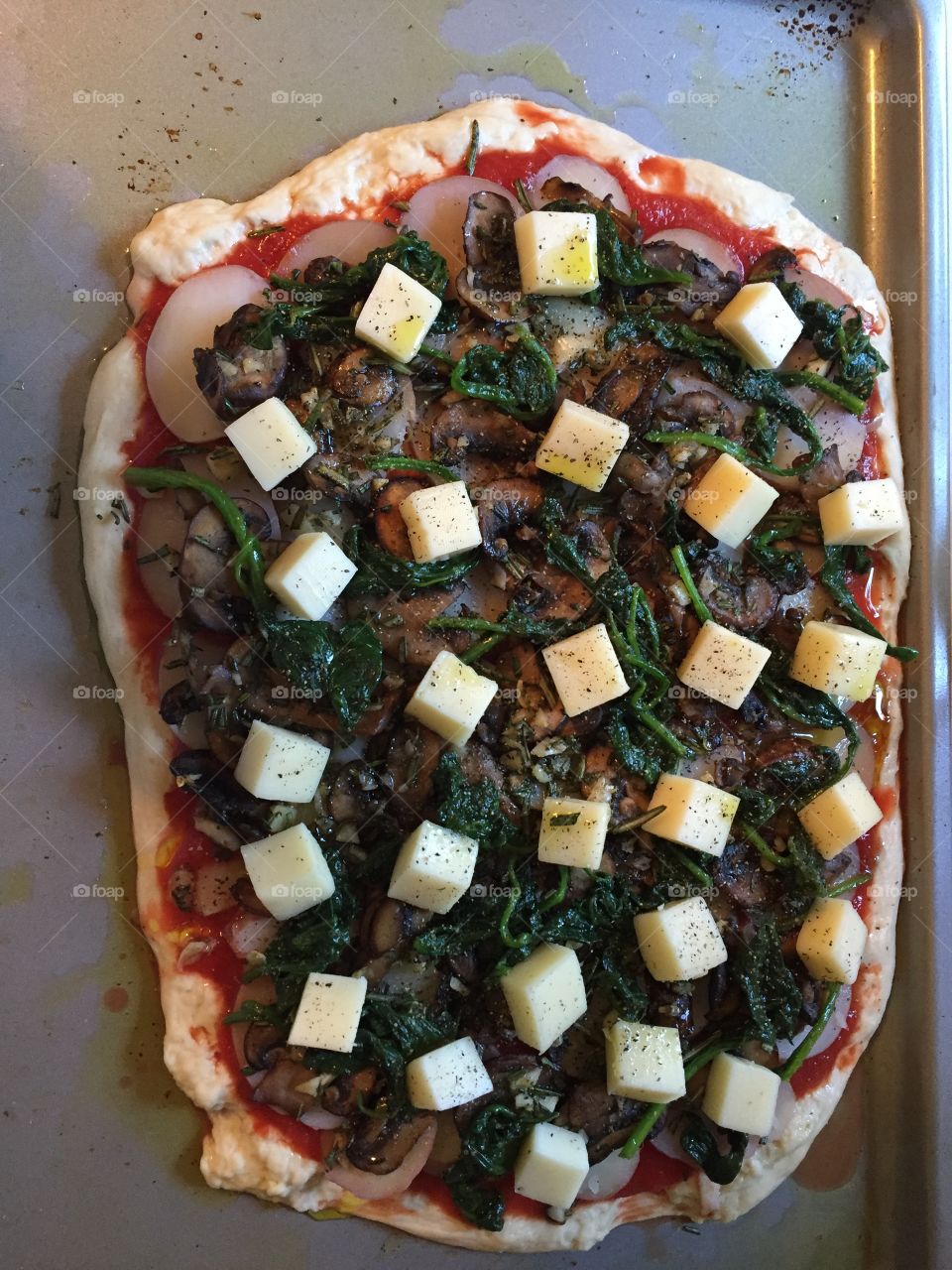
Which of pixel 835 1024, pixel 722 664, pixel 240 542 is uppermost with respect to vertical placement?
pixel 240 542

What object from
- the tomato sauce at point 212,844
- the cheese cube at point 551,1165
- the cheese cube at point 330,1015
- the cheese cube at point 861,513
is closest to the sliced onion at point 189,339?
the tomato sauce at point 212,844

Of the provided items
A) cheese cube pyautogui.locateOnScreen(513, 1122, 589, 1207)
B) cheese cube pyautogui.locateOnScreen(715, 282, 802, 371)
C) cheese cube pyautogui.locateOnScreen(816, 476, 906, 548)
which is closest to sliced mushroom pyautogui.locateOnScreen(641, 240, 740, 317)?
cheese cube pyautogui.locateOnScreen(715, 282, 802, 371)

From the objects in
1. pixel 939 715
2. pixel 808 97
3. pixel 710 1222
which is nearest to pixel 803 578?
pixel 939 715

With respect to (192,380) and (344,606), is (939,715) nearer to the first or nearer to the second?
(344,606)

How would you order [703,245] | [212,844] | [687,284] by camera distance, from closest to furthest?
[212,844] → [687,284] → [703,245]

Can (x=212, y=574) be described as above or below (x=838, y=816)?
above

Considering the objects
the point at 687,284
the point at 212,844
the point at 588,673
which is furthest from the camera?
the point at 687,284

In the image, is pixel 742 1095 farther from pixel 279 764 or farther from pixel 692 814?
pixel 279 764

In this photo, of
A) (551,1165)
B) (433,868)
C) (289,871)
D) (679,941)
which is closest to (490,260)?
(433,868)
